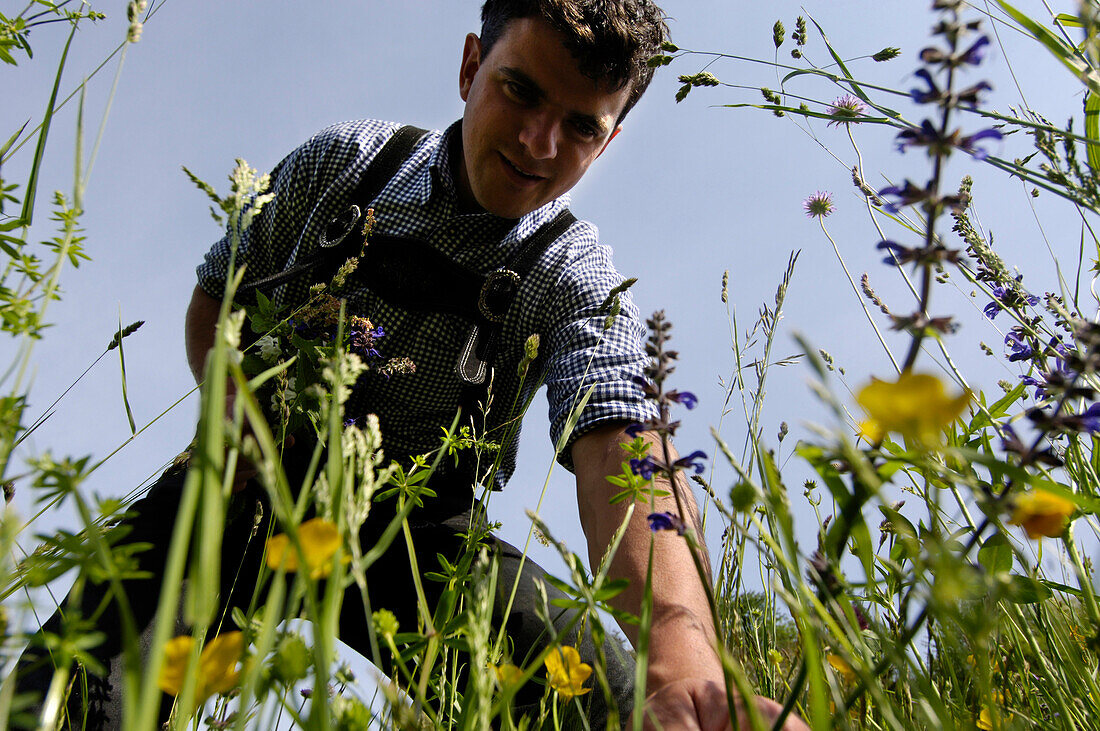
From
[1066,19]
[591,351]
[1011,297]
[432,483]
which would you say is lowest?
[432,483]

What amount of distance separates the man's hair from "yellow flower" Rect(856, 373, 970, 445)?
2.54m

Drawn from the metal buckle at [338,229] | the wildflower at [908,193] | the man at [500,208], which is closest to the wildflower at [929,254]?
the wildflower at [908,193]

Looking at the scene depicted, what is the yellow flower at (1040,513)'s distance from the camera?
0.42m

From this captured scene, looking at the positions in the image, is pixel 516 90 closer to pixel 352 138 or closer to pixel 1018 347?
pixel 352 138

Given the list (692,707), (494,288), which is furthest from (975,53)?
(494,288)

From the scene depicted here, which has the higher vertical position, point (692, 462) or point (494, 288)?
point (494, 288)

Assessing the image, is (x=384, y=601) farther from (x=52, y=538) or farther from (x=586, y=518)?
(x=52, y=538)

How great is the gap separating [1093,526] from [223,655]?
1.22 metres

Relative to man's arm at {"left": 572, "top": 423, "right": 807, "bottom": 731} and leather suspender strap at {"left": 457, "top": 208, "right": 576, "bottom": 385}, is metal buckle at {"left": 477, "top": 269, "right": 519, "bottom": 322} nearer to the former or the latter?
leather suspender strap at {"left": 457, "top": 208, "right": 576, "bottom": 385}

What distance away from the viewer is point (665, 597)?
142 centimetres

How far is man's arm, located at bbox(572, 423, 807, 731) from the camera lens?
101 cm

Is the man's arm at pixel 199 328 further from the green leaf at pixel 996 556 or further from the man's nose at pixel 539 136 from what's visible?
the green leaf at pixel 996 556

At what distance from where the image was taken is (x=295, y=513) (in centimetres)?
47

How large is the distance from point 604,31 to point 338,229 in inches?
49.2
